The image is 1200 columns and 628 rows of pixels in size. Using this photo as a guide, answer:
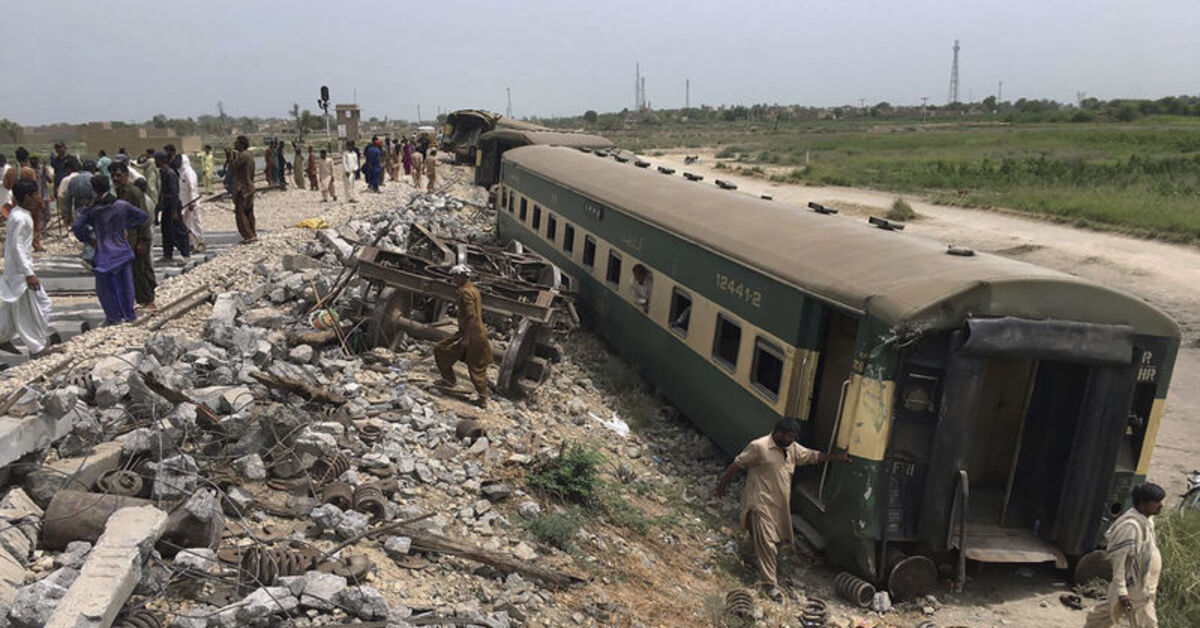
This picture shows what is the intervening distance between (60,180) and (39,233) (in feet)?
5.68

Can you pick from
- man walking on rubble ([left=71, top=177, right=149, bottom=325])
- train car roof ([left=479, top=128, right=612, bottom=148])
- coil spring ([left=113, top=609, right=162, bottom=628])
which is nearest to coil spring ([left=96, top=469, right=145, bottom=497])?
coil spring ([left=113, top=609, right=162, bottom=628])

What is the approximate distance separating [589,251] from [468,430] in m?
5.84

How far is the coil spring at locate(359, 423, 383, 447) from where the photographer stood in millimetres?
7695

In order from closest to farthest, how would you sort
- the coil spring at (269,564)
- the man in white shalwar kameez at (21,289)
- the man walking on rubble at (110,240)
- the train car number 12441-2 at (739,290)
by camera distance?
the coil spring at (269,564) < the train car number 12441-2 at (739,290) < the man in white shalwar kameez at (21,289) < the man walking on rubble at (110,240)

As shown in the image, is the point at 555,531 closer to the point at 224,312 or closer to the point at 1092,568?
the point at 1092,568

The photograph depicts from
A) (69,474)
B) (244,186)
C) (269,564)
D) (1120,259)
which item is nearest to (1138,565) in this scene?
(269,564)

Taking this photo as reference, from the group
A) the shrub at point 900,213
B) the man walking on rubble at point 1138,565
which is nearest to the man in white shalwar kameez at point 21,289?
the man walking on rubble at point 1138,565

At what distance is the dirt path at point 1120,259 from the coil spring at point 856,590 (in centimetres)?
462

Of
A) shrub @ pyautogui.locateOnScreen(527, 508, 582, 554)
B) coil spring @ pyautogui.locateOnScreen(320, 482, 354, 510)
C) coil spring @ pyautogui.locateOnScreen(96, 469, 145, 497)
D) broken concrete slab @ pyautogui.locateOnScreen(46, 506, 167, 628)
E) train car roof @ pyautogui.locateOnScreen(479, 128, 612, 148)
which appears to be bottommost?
shrub @ pyautogui.locateOnScreen(527, 508, 582, 554)

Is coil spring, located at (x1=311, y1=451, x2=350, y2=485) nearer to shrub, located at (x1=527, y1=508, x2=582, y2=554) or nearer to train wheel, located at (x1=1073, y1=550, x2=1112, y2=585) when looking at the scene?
shrub, located at (x1=527, y1=508, x2=582, y2=554)

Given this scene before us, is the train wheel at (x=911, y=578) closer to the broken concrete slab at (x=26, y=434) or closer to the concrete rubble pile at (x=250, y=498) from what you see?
the concrete rubble pile at (x=250, y=498)

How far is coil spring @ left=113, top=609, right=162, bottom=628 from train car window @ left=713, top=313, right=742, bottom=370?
19.5 feet

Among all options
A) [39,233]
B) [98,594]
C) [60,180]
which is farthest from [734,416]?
[60,180]

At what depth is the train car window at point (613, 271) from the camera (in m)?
12.6
